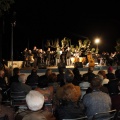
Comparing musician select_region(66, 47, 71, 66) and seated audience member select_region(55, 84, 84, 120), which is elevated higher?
musician select_region(66, 47, 71, 66)

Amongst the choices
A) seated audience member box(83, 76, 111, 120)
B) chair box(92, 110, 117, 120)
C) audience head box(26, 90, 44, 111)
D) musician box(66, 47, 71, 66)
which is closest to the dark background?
musician box(66, 47, 71, 66)

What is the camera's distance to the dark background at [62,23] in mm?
31016

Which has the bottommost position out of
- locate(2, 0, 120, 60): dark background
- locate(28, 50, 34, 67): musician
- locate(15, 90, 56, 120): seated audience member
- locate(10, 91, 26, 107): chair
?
locate(10, 91, 26, 107): chair

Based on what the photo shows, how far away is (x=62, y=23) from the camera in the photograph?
35.4m

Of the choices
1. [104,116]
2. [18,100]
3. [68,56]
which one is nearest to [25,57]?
[68,56]

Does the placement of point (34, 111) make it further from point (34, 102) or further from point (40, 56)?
point (40, 56)

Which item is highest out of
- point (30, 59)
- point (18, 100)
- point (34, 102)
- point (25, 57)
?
point (25, 57)

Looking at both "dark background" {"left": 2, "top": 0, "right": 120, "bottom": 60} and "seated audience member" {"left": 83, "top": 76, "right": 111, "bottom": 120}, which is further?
"dark background" {"left": 2, "top": 0, "right": 120, "bottom": 60}

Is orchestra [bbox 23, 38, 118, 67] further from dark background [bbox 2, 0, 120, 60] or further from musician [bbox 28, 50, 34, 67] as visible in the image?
dark background [bbox 2, 0, 120, 60]

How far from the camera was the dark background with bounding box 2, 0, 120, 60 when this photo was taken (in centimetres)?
3102

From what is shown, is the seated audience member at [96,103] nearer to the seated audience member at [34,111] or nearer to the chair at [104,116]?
the chair at [104,116]

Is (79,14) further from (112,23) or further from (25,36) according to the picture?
(25,36)

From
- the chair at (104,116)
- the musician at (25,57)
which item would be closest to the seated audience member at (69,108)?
the chair at (104,116)

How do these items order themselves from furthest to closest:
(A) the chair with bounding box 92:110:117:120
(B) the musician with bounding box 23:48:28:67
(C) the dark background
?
(C) the dark background
(B) the musician with bounding box 23:48:28:67
(A) the chair with bounding box 92:110:117:120
